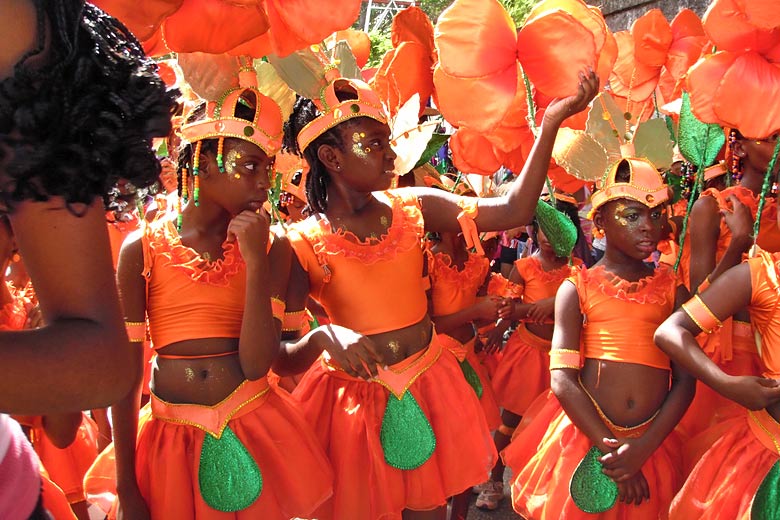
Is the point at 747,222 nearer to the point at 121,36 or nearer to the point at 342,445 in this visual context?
the point at 342,445

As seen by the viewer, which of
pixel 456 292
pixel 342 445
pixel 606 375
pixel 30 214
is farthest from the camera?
pixel 456 292

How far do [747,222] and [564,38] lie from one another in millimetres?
1189

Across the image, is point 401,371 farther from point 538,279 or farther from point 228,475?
point 538,279

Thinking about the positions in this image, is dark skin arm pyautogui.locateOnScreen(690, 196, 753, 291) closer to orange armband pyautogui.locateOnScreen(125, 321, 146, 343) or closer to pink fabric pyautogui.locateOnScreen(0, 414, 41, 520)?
orange armband pyautogui.locateOnScreen(125, 321, 146, 343)

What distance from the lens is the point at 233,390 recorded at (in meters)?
2.47

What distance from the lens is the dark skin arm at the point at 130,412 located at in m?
2.33

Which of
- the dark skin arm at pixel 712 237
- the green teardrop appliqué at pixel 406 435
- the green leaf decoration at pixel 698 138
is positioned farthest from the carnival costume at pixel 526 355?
the green teardrop appliqué at pixel 406 435

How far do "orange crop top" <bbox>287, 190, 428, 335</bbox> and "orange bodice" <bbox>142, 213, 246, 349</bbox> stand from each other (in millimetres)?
422

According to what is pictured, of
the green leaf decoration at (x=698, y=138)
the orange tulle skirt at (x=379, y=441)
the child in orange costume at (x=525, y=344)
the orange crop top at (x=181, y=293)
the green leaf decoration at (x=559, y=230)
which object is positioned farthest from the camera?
the child in orange costume at (x=525, y=344)

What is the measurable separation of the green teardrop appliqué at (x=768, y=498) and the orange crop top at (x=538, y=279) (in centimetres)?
219

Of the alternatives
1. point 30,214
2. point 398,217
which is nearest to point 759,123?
point 398,217

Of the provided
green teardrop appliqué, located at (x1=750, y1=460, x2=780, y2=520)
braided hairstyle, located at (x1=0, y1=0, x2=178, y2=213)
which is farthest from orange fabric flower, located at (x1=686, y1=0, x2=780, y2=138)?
braided hairstyle, located at (x1=0, y1=0, x2=178, y2=213)

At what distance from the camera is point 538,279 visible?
452 cm

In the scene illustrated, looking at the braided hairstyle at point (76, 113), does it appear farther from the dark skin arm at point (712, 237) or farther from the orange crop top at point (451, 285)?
the orange crop top at point (451, 285)
